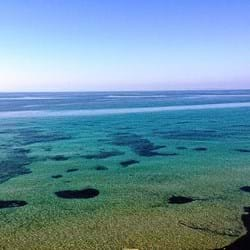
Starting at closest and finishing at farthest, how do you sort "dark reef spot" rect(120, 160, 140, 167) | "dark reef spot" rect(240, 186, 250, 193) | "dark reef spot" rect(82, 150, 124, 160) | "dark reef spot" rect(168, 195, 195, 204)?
"dark reef spot" rect(168, 195, 195, 204), "dark reef spot" rect(240, 186, 250, 193), "dark reef spot" rect(120, 160, 140, 167), "dark reef spot" rect(82, 150, 124, 160)

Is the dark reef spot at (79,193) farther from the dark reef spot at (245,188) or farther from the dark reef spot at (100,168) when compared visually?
the dark reef spot at (245,188)

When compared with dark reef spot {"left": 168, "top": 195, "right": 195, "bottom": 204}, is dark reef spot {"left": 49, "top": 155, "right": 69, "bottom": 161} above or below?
above

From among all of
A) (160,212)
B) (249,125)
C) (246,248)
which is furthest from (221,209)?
(249,125)

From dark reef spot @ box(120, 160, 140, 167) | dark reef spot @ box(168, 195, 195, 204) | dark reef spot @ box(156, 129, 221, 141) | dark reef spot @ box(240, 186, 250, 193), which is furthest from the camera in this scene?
dark reef spot @ box(156, 129, 221, 141)

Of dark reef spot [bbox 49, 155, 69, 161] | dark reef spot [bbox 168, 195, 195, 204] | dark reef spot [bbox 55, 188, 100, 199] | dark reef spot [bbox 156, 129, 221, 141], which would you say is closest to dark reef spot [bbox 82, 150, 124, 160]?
dark reef spot [bbox 49, 155, 69, 161]

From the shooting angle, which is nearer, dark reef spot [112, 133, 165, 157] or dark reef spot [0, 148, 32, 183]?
dark reef spot [0, 148, 32, 183]

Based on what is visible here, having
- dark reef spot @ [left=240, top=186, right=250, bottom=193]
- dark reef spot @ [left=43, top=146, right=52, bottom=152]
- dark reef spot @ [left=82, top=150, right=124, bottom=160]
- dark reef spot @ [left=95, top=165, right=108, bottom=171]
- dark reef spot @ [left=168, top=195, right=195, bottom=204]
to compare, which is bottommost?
dark reef spot @ [left=168, top=195, right=195, bottom=204]

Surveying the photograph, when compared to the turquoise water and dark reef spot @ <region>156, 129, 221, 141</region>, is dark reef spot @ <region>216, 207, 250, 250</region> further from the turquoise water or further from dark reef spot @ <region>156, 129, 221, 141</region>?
dark reef spot @ <region>156, 129, 221, 141</region>

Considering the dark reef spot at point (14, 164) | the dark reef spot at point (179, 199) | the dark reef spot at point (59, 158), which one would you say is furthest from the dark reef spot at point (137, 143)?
the dark reef spot at point (179, 199)

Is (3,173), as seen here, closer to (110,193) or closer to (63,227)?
(110,193)
